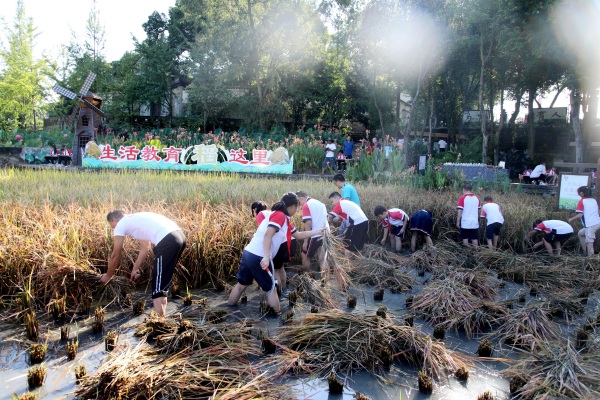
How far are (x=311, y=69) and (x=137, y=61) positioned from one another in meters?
9.79

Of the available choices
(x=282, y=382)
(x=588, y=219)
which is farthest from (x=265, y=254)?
(x=588, y=219)

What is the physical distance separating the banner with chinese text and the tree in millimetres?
10986


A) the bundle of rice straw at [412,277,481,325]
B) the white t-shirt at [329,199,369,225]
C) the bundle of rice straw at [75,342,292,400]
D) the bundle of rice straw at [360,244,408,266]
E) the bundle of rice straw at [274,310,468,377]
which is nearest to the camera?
the bundle of rice straw at [75,342,292,400]

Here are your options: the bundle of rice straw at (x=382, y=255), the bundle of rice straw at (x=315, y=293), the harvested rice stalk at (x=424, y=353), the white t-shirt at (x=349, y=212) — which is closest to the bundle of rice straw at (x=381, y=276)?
the bundle of rice straw at (x=382, y=255)

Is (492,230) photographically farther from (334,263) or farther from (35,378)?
(35,378)

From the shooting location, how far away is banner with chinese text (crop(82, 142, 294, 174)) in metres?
14.9

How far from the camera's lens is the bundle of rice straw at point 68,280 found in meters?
4.47

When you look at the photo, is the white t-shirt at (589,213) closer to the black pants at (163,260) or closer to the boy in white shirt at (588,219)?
the boy in white shirt at (588,219)

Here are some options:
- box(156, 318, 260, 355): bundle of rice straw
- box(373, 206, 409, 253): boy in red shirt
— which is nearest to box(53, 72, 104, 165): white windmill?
box(373, 206, 409, 253): boy in red shirt

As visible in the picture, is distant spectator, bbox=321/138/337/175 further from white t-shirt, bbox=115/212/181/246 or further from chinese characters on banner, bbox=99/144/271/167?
white t-shirt, bbox=115/212/181/246

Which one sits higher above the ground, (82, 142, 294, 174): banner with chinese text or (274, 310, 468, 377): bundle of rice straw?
(82, 142, 294, 174): banner with chinese text

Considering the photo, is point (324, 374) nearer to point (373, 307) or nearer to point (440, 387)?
point (440, 387)

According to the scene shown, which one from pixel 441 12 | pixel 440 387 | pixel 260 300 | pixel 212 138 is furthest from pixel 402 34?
pixel 440 387

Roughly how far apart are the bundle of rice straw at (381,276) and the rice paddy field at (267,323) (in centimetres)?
2
